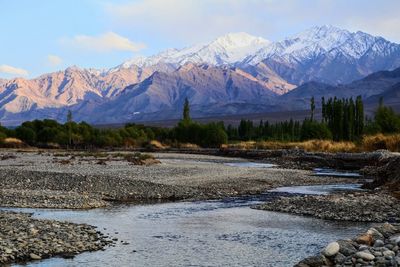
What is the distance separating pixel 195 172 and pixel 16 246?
1565 inches

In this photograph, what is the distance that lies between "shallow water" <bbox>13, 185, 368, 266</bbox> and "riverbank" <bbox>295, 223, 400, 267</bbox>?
8.60 ft

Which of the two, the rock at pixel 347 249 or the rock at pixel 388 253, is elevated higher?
the rock at pixel 388 253

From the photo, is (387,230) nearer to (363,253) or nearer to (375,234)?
(375,234)

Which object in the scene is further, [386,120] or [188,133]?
[188,133]

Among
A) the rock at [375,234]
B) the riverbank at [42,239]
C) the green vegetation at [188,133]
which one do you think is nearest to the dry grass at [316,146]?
the green vegetation at [188,133]

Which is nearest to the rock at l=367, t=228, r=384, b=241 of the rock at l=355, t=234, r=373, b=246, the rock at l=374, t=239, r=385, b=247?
the rock at l=355, t=234, r=373, b=246

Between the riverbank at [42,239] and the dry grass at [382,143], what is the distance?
6147 centimetres

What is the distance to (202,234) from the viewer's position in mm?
24484

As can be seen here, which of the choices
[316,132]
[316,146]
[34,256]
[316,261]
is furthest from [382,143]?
[34,256]

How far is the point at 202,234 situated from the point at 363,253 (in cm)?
996

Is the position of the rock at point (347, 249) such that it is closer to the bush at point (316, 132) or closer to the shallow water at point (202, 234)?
the shallow water at point (202, 234)

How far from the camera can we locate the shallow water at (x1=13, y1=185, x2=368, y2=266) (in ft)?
63.8

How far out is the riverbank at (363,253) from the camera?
15445 mm

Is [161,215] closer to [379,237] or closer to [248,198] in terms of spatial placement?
[248,198]
